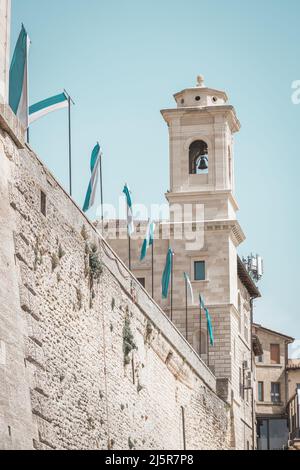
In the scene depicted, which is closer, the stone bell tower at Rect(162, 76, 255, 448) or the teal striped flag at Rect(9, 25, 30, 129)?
the teal striped flag at Rect(9, 25, 30, 129)

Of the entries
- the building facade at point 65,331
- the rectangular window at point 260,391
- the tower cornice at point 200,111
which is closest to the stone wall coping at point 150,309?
the building facade at point 65,331

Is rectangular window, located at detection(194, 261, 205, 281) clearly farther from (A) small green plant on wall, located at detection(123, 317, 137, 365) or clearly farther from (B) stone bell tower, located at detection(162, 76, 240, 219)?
(A) small green plant on wall, located at detection(123, 317, 137, 365)

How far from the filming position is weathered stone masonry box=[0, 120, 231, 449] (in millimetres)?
24234

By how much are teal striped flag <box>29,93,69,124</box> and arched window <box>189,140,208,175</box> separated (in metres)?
26.7

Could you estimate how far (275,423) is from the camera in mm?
77562

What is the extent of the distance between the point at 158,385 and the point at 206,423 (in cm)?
937

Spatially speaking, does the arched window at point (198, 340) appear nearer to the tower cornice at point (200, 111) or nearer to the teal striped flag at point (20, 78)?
the tower cornice at point (200, 111)

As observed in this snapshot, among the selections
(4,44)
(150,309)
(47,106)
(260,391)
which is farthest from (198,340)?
(4,44)

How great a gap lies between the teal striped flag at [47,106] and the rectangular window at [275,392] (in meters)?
51.4

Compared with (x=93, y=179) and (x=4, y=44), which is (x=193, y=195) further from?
(x=4, y=44)

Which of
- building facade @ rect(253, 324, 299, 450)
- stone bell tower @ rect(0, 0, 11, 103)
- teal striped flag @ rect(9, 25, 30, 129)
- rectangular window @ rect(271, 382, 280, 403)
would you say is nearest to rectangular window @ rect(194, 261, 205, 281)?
building facade @ rect(253, 324, 299, 450)

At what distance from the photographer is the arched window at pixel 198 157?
188 feet

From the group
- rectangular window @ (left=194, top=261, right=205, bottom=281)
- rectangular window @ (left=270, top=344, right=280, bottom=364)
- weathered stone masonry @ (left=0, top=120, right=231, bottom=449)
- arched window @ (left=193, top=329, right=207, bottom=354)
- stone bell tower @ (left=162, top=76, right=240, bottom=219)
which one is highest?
stone bell tower @ (left=162, top=76, right=240, bottom=219)

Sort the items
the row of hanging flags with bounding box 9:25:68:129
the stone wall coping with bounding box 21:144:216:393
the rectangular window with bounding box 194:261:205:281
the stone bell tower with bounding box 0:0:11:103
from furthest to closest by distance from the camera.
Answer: the rectangular window with bounding box 194:261:205:281
the stone wall coping with bounding box 21:144:216:393
the row of hanging flags with bounding box 9:25:68:129
the stone bell tower with bounding box 0:0:11:103
